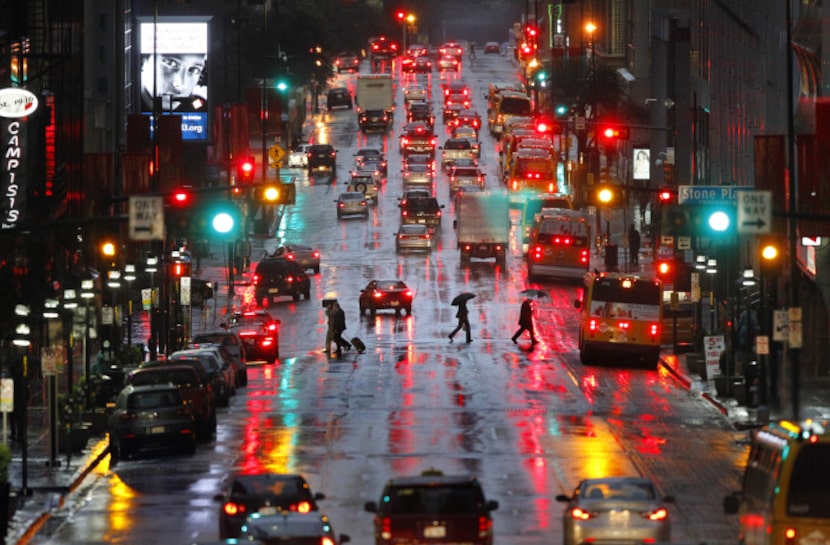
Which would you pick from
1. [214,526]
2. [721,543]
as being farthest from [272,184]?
[721,543]

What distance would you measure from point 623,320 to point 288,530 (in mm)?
34971

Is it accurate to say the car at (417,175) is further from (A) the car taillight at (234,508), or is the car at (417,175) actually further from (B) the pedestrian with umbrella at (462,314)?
(A) the car taillight at (234,508)

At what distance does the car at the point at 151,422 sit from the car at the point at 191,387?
4.66 ft

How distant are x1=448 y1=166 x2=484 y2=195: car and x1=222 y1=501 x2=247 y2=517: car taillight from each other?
A: 80.7m

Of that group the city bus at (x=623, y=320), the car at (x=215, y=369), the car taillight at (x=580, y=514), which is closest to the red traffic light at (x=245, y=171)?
the city bus at (x=623, y=320)

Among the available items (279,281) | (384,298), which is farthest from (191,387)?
(279,281)

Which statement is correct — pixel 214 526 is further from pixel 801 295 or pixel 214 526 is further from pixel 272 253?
pixel 272 253

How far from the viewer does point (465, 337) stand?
222 feet

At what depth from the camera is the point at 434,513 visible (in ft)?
91.5

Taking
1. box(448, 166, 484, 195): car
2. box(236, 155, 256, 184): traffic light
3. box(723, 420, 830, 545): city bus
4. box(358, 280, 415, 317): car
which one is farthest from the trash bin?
box(723, 420, 830, 545): city bus

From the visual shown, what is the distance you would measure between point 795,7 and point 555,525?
3464 cm

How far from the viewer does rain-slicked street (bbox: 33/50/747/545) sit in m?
34.8

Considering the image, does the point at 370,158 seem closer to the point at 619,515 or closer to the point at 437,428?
the point at 437,428

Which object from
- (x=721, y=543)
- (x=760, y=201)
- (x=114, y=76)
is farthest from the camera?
(x=114, y=76)
